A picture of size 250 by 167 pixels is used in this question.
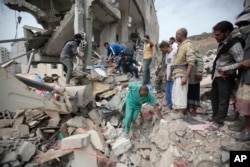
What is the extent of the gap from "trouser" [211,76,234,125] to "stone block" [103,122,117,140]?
6.41 ft

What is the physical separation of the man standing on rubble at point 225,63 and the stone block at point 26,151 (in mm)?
2923

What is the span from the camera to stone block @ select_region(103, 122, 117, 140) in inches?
152

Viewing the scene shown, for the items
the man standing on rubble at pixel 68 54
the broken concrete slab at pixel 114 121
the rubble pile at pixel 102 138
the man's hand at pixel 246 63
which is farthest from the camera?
the man standing on rubble at pixel 68 54

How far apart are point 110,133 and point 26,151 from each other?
1552mm

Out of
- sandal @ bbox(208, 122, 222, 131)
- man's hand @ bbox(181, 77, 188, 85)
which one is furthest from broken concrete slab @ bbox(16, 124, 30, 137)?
sandal @ bbox(208, 122, 222, 131)

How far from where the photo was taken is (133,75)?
257 inches

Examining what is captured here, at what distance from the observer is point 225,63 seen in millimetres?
2783

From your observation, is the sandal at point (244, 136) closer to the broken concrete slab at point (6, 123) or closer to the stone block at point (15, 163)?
the stone block at point (15, 163)

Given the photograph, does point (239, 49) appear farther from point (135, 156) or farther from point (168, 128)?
point (135, 156)

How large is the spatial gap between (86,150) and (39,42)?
7989 millimetres

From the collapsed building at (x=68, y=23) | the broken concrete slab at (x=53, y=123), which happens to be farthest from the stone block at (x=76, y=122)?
the collapsed building at (x=68, y=23)

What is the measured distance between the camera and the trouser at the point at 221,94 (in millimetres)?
2812

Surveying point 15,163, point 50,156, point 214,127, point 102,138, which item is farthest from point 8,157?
point 214,127

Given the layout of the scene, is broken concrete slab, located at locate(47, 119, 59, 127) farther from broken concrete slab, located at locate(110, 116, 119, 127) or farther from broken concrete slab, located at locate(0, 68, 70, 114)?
broken concrete slab, located at locate(0, 68, 70, 114)
